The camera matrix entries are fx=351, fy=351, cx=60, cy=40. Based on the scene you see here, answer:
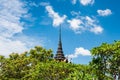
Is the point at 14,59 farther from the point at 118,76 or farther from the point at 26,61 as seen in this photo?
the point at 118,76

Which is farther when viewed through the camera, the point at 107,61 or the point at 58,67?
the point at 58,67

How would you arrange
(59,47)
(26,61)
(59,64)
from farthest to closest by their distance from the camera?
(59,47)
(26,61)
(59,64)

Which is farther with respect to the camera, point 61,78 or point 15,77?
point 15,77

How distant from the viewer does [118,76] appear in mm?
41188

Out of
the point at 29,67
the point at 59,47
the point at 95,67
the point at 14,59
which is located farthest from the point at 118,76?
the point at 59,47

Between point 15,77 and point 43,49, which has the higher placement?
point 43,49

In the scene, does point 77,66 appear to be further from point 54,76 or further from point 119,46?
point 119,46

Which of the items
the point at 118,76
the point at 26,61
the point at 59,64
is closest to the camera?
the point at 118,76

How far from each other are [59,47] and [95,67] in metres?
60.6

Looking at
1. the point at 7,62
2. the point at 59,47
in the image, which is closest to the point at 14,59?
the point at 7,62

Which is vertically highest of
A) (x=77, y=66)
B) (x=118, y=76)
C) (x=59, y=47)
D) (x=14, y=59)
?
(x=59, y=47)

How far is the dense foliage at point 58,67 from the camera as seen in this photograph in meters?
41.3

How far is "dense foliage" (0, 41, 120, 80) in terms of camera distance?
41.3 metres

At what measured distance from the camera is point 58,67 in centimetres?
5022
